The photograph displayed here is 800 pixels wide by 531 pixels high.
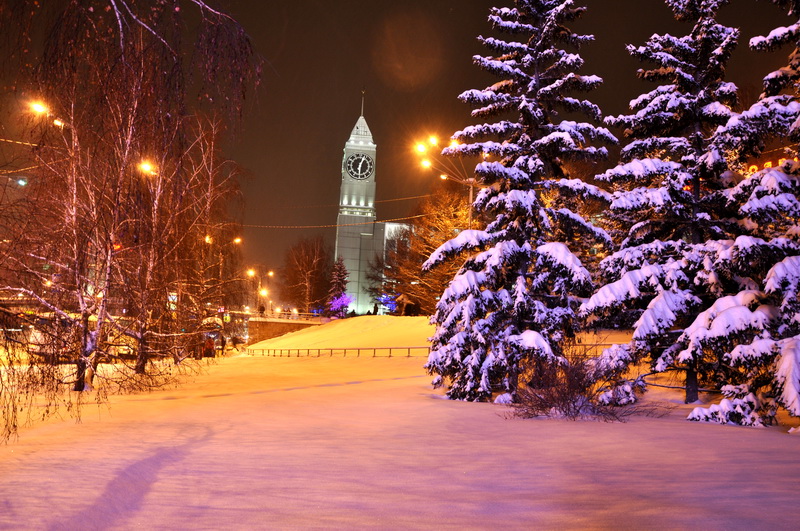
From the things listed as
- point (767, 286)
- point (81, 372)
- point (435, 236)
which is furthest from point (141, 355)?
point (435, 236)

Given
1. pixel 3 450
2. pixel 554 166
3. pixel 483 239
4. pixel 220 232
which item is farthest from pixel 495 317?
pixel 220 232

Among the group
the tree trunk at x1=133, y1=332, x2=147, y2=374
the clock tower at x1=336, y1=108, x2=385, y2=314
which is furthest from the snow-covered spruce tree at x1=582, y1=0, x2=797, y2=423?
the clock tower at x1=336, y1=108, x2=385, y2=314

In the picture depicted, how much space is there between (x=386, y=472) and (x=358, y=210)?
156 metres

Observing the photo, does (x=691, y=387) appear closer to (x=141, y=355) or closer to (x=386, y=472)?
(x=386, y=472)

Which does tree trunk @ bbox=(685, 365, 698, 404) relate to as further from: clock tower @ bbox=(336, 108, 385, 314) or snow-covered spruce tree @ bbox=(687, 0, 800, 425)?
clock tower @ bbox=(336, 108, 385, 314)

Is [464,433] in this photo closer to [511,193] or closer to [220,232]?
[511,193]

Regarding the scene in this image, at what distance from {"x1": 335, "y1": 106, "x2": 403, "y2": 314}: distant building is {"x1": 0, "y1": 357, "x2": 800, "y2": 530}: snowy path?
420 feet

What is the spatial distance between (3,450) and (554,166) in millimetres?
14333

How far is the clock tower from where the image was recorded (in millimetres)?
143750

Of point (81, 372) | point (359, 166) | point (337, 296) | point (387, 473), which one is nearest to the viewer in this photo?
point (387, 473)

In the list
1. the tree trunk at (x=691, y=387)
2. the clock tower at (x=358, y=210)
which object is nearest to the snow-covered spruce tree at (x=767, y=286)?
the tree trunk at (x=691, y=387)

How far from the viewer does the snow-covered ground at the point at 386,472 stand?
597 centimetres

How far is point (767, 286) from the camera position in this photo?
11.9 meters

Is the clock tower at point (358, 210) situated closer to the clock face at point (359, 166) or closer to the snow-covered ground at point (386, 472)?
the clock face at point (359, 166)
